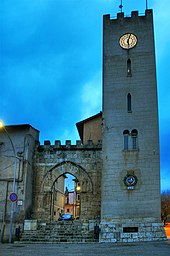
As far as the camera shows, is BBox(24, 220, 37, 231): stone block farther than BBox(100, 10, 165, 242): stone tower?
Yes

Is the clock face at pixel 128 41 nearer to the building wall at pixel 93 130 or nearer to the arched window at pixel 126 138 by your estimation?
the arched window at pixel 126 138

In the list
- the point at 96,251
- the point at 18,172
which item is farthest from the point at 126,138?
the point at 96,251

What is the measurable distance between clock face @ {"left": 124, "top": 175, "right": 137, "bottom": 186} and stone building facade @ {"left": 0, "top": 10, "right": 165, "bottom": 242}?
0.19ft

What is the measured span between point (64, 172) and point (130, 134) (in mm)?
5483

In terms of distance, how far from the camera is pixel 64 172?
77.4 ft

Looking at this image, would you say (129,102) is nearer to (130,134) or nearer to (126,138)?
(130,134)

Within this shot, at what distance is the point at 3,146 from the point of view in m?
23.6

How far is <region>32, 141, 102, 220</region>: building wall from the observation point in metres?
22.6

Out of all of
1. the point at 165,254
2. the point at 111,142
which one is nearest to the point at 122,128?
the point at 111,142

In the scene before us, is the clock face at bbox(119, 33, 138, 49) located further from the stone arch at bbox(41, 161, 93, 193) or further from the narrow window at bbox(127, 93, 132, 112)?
the stone arch at bbox(41, 161, 93, 193)

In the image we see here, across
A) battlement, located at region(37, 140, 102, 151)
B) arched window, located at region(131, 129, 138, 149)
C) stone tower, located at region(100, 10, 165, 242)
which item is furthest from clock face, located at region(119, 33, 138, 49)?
battlement, located at region(37, 140, 102, 151)

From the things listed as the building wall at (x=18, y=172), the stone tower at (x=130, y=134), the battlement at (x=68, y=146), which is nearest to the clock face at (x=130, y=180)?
the stone tower at (x=130, y=134)

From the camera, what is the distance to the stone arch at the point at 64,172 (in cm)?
2304

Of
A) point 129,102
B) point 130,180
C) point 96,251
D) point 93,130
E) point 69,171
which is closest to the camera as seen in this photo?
point 96,251
